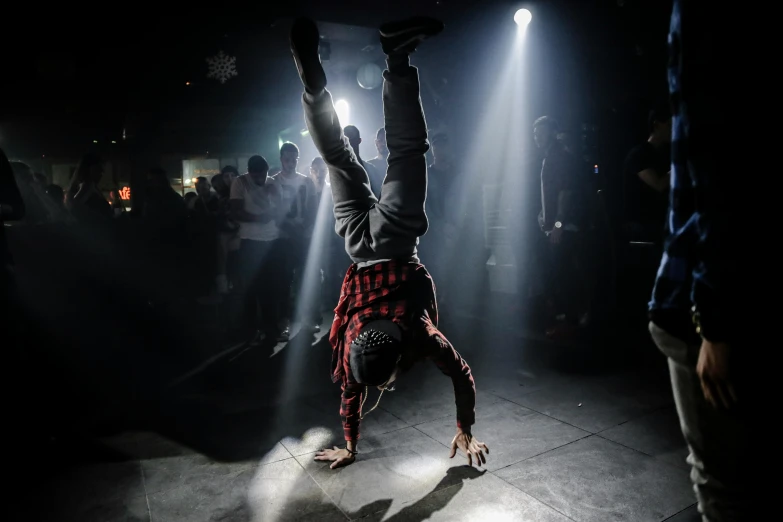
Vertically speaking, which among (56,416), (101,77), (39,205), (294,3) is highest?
(294,3)

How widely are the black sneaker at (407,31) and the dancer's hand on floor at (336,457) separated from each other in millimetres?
2261

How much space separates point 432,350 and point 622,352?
3060 millimetres

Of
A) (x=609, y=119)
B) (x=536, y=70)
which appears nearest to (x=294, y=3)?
(x=536, y=70)

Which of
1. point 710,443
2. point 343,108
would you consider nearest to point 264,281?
point 710,443

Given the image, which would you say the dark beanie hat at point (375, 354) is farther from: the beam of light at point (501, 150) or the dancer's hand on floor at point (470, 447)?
the beam of light at point (501, 150)

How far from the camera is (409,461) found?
9.98ft

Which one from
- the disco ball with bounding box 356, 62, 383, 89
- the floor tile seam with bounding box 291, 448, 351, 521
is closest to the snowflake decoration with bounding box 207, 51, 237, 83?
the disco ball with bounding box 356, 62, 383, 89

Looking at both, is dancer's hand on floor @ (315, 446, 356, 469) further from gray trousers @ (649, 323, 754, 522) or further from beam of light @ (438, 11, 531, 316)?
beam of light @ (438, 11, 531, 316)

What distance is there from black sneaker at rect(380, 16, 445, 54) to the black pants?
340cm

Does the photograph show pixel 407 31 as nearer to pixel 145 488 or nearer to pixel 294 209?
pixel 145 488

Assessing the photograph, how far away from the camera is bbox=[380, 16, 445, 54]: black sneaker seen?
2.57m

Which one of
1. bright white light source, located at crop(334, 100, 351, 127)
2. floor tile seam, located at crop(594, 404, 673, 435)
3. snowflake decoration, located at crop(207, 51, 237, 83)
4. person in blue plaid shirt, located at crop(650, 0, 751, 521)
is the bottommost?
floor tile seam, located at crop(594, 404, 673, 435)

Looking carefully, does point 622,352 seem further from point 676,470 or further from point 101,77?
point 101,77

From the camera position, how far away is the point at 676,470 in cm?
277
